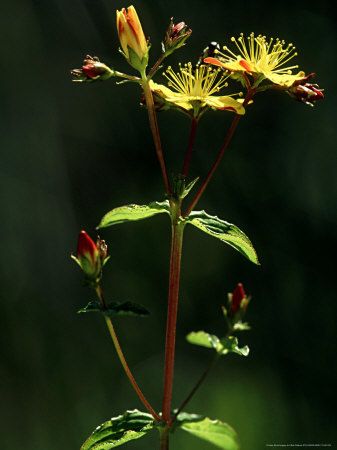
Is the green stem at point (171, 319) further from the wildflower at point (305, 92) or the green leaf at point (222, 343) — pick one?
the wildflower at point (305, 92)

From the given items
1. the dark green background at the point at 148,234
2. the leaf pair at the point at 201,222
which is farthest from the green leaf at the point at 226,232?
the dark green background at the point at 148,234

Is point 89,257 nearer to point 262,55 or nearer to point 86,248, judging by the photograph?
point 86,248

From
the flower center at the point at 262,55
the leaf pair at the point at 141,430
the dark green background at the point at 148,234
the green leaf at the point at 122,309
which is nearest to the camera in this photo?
the green leaf at the point at 122,309

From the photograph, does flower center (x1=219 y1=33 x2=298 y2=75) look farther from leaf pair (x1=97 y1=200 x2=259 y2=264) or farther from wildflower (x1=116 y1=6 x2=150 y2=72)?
leaf pair (x1=97 y1=200 x2=259 y2=264)

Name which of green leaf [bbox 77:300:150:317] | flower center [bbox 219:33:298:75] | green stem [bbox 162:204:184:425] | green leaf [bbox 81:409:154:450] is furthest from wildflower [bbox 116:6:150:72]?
green leaf [bbox 81:409:154:450]

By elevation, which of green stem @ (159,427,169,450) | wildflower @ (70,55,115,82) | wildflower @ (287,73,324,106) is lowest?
green stem @ (159,427,169,450)

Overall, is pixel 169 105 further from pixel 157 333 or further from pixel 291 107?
pixel 291 107
